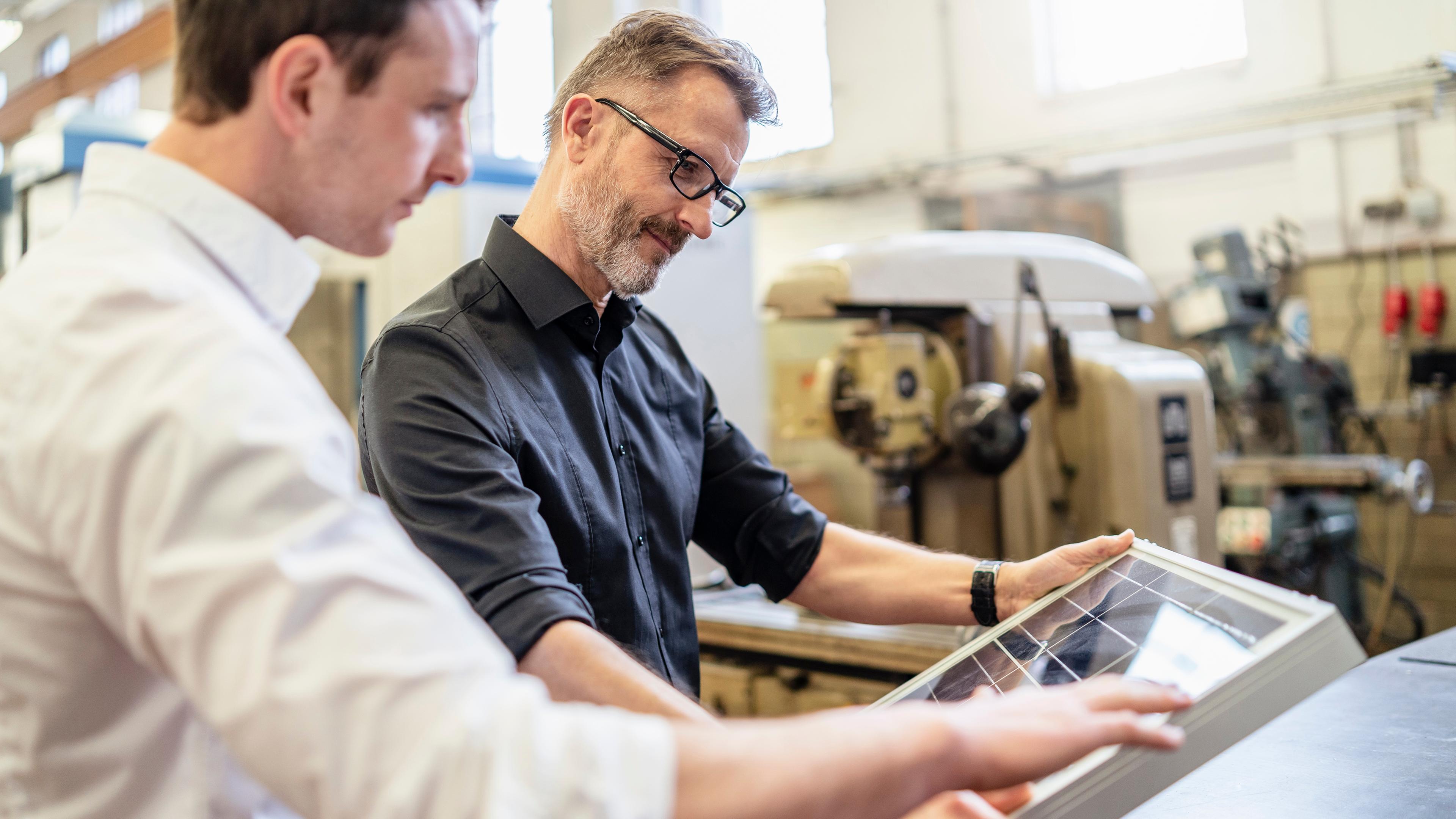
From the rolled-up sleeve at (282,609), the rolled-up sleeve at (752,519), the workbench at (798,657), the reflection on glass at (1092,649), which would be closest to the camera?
the rolled-up sleeve at (282,609)

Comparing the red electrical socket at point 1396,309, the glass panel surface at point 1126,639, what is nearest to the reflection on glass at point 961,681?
the glass panel surface at point 1126,639

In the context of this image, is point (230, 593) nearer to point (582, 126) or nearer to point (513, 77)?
point (582, 126)

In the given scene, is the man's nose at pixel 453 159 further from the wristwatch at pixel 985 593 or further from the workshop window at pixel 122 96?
the workshop window at pixel 122 96

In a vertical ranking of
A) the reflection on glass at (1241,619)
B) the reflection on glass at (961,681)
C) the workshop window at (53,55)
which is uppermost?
the workshop window at (53,55)

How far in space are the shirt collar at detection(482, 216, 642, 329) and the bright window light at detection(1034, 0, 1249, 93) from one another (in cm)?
488

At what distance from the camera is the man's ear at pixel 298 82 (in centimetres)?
65

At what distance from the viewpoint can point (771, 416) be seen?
533 cm

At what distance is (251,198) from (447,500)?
419 millimetres

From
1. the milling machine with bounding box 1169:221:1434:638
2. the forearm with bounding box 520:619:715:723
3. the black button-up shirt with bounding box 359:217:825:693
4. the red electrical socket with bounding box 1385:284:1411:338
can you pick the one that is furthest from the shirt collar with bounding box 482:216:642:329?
the red electrical socket with bounding box 1385:284:1411:338

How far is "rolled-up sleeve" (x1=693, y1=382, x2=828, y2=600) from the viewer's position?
4.82 ft

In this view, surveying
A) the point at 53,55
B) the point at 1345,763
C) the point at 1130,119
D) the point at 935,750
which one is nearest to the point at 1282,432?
the point at 1130,119

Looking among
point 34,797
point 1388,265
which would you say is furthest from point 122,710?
point 1388,265

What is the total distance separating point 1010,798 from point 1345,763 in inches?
28.2

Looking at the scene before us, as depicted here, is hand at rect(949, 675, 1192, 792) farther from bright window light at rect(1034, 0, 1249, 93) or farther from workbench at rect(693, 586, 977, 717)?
bright window light at rect(1034, 0, 1249, 93)
